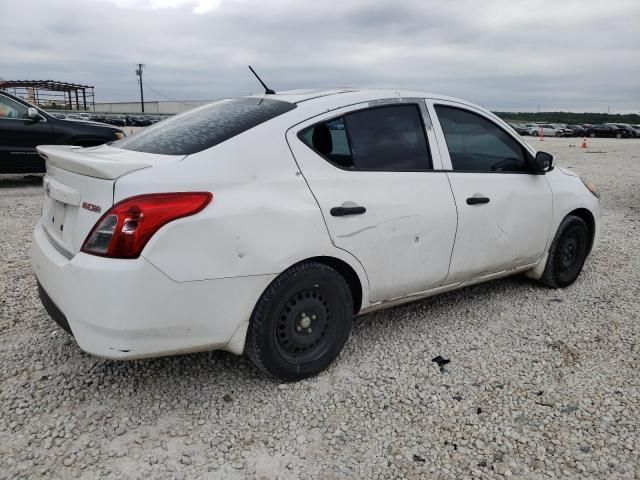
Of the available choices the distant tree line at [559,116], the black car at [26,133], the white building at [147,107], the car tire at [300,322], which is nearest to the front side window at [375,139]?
the car tire at [300,322]

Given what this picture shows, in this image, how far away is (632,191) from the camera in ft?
33.2

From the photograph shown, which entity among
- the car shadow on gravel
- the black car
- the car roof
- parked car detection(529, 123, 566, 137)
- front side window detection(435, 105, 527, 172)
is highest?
the car roof

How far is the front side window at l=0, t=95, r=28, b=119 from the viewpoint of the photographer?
899 cm

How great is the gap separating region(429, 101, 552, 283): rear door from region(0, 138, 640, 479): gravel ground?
0.49 meters

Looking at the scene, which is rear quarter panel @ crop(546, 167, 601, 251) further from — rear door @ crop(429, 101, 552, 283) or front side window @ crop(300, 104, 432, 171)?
front side window @ crop(300, 104, 432, 171)

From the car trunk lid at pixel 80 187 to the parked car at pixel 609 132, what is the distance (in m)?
50.8

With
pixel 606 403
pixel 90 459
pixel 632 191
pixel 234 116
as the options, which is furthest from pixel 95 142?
pixel 632 191

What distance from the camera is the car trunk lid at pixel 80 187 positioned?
247cm

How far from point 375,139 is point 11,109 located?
26.9 ft

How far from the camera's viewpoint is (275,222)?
8.69 ft

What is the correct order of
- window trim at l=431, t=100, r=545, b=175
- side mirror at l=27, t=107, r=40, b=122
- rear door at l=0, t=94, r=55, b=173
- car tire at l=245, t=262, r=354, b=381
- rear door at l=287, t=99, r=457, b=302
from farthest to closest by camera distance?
side mirror at l=27, t=107, r=40, b=122 → rear door at l=0, t=94, r=55, b=173 → window trim at l=431, t=100, r=545, b=175 → rear door at l=287, t=99, r=457, b=302 → car tire at l=245, t=262, r=354, b=381

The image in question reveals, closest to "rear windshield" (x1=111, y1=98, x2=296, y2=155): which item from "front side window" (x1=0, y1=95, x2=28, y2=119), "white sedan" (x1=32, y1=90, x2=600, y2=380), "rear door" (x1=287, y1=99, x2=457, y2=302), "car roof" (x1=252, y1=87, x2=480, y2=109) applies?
"white sedan" (x1=32, y1=90, x2=600, y2=380)

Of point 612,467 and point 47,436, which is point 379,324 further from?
point 47,436

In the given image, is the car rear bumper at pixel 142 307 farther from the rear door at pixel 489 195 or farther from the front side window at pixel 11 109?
the front side window at pixel 11 109
